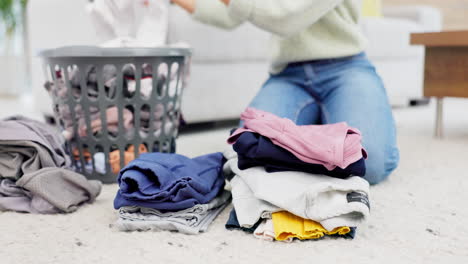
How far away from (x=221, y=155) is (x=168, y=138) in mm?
231

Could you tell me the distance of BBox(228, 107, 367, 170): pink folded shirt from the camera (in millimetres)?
768

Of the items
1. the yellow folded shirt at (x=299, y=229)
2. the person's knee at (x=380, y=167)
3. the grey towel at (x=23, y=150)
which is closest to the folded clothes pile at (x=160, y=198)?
the yellow folded shirt at (x=299, y=229)

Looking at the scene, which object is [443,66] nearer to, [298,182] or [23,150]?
[298,182]

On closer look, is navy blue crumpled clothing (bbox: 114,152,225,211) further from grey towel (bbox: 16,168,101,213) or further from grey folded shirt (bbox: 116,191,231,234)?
grey towel (bbox: 16,168,101,213)

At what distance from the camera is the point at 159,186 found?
2.64 feet

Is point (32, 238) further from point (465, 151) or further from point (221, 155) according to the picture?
point (465, 151)

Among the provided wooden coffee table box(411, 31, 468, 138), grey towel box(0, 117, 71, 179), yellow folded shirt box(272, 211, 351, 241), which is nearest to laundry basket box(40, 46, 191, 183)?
grey towel box(0, 117, 71, 179)

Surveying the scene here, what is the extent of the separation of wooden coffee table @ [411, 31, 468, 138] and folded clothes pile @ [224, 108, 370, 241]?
3.08 ft

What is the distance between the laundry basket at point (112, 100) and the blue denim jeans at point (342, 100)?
24 centimetres

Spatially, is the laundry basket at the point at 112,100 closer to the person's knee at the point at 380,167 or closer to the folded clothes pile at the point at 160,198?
the folded clothes pile at the point at 160,198

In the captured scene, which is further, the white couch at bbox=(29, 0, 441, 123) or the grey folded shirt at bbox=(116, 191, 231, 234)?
the white couch at bbox=(29, 0, 441, 123)

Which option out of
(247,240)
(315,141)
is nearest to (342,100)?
(315,141)

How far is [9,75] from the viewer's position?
3.59 meters

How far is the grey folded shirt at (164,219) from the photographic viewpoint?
2.57 feet
